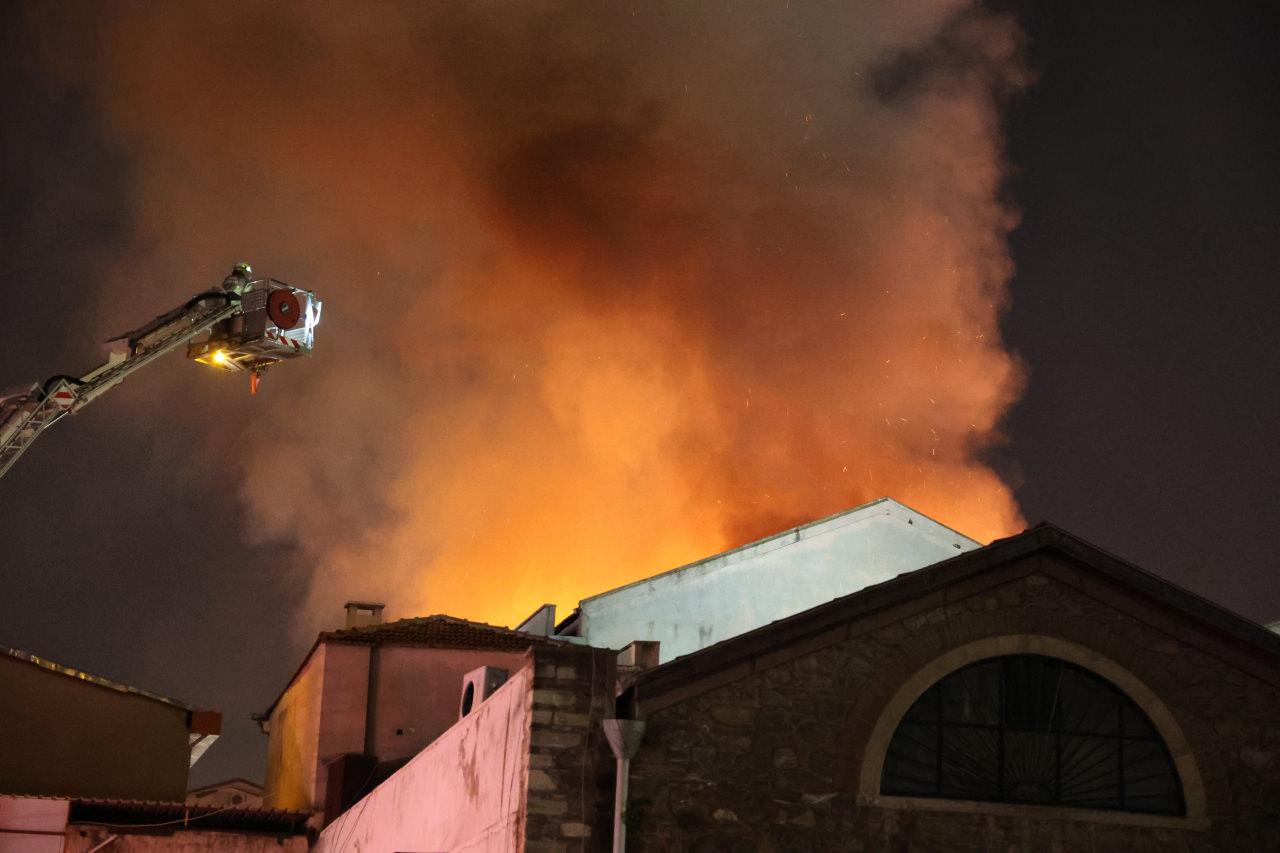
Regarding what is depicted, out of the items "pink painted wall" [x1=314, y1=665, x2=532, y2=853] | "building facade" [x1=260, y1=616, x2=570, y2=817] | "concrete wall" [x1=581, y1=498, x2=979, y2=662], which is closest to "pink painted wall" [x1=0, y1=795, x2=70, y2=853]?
"building facade" [x1=260, y1=616, x2=570, y2=817]

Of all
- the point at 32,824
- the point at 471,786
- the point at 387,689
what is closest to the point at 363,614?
the point at 387,689

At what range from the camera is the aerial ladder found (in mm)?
29016

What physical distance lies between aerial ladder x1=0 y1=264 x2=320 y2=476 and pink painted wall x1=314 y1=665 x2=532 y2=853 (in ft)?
35.1

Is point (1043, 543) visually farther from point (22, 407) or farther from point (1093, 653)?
point (22, 407)

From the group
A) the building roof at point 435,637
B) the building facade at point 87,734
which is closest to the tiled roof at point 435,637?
the building roof at point 435,637

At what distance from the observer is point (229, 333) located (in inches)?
1217

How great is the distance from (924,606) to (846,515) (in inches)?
723

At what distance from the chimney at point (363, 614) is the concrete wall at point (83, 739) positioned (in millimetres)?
4953

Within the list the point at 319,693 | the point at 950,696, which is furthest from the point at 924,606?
the point at 319,693

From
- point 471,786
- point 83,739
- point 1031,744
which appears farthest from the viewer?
point 83,739

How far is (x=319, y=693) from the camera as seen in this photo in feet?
112

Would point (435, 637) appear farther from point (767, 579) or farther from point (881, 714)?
point (881, 714)

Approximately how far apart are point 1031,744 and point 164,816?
1881 centimetres

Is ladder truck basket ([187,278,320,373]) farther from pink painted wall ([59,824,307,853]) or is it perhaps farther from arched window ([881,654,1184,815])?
arched window ([881,654,1184,815])
